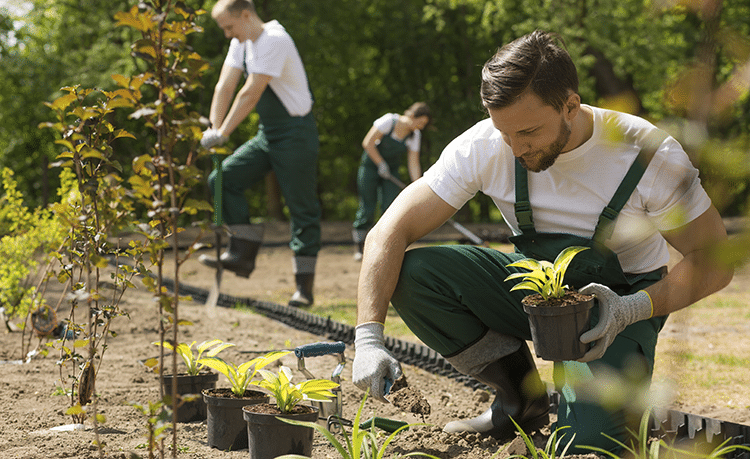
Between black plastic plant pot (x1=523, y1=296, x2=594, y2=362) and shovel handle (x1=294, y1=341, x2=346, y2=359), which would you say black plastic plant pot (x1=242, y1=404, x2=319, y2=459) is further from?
black plastic plant pot (x1=523, y1=296, x2=594, y2=362)

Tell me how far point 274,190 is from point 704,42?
18.8m

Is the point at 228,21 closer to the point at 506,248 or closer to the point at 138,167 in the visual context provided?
the point at 138,167

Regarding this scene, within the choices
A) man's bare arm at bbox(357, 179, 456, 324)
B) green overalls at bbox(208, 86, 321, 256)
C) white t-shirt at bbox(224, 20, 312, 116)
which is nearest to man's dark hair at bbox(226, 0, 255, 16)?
white t-shirt at bbox(224, 20, 312, 116)

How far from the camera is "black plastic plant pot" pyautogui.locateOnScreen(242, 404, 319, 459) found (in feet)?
6.09

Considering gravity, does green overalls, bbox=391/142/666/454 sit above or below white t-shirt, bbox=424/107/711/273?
below

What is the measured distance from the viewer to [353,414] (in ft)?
8.59

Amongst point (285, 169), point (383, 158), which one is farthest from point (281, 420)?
point (383, 158)

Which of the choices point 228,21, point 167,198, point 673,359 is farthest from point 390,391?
point 228,21

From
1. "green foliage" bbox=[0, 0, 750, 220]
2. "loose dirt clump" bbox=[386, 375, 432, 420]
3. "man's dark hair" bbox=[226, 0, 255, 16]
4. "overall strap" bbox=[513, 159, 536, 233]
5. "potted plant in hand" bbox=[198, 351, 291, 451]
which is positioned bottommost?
"potted plant in hand" bbox=[198, 351, 291, 451]

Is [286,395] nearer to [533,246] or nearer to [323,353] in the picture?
[323,353]

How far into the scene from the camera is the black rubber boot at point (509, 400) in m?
2.36

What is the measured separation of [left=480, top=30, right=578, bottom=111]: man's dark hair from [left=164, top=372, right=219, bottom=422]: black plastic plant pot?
54.2 inches

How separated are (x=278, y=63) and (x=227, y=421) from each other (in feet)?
10.3

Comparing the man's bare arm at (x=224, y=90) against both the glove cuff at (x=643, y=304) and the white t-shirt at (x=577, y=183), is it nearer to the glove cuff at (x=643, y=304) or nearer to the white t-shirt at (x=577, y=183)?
the white t-shirt at (x=577, y=183)
